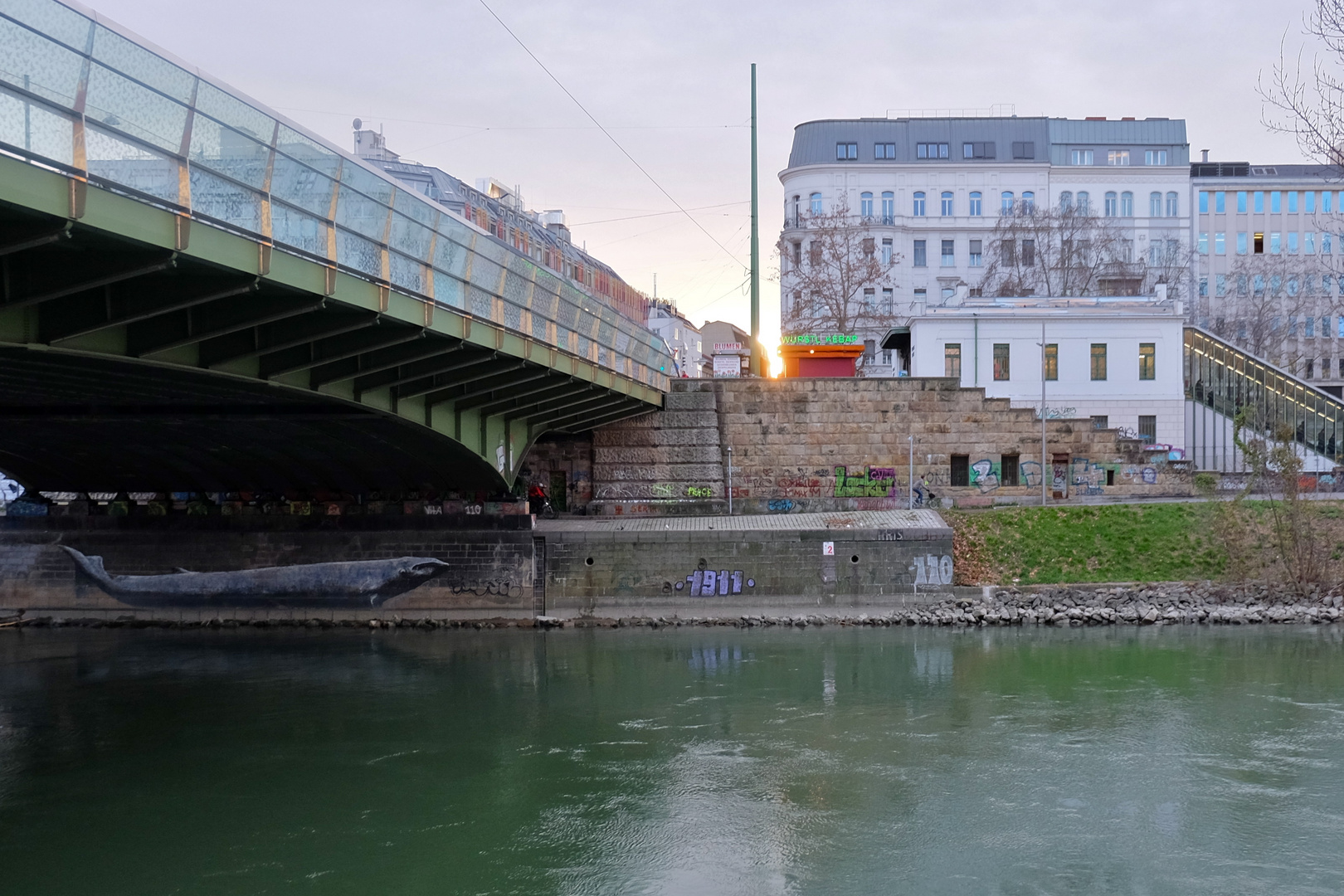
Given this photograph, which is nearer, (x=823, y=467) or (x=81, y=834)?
(x=81, y=834)

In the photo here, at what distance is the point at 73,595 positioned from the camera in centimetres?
3216

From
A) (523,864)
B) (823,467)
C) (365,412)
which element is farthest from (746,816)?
(823,467)

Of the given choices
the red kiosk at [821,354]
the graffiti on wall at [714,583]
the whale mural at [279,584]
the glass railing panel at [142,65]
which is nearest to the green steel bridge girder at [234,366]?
the glass railing panel at [142,65]

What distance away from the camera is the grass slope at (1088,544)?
31.5 m

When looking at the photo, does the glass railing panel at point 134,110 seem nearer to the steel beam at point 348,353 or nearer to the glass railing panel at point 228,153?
the glass railing panel at point 228,153

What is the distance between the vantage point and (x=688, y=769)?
→ 16.9 metres

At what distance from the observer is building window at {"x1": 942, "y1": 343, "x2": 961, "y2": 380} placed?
40.2 meters

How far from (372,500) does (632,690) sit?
12.4 metres

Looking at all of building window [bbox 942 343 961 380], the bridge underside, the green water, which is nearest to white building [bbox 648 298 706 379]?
building window [bbox 942 343 961 380]

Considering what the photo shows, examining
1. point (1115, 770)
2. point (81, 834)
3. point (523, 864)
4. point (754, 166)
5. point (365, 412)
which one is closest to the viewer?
point (523, 864)

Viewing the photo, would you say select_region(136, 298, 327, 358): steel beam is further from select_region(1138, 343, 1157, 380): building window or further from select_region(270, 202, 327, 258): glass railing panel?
select_region(1138, 343, 1157, 380): building window

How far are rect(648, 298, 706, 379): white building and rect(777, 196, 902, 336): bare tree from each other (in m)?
17.4

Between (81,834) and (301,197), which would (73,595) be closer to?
(81,834)

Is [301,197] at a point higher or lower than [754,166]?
lower
